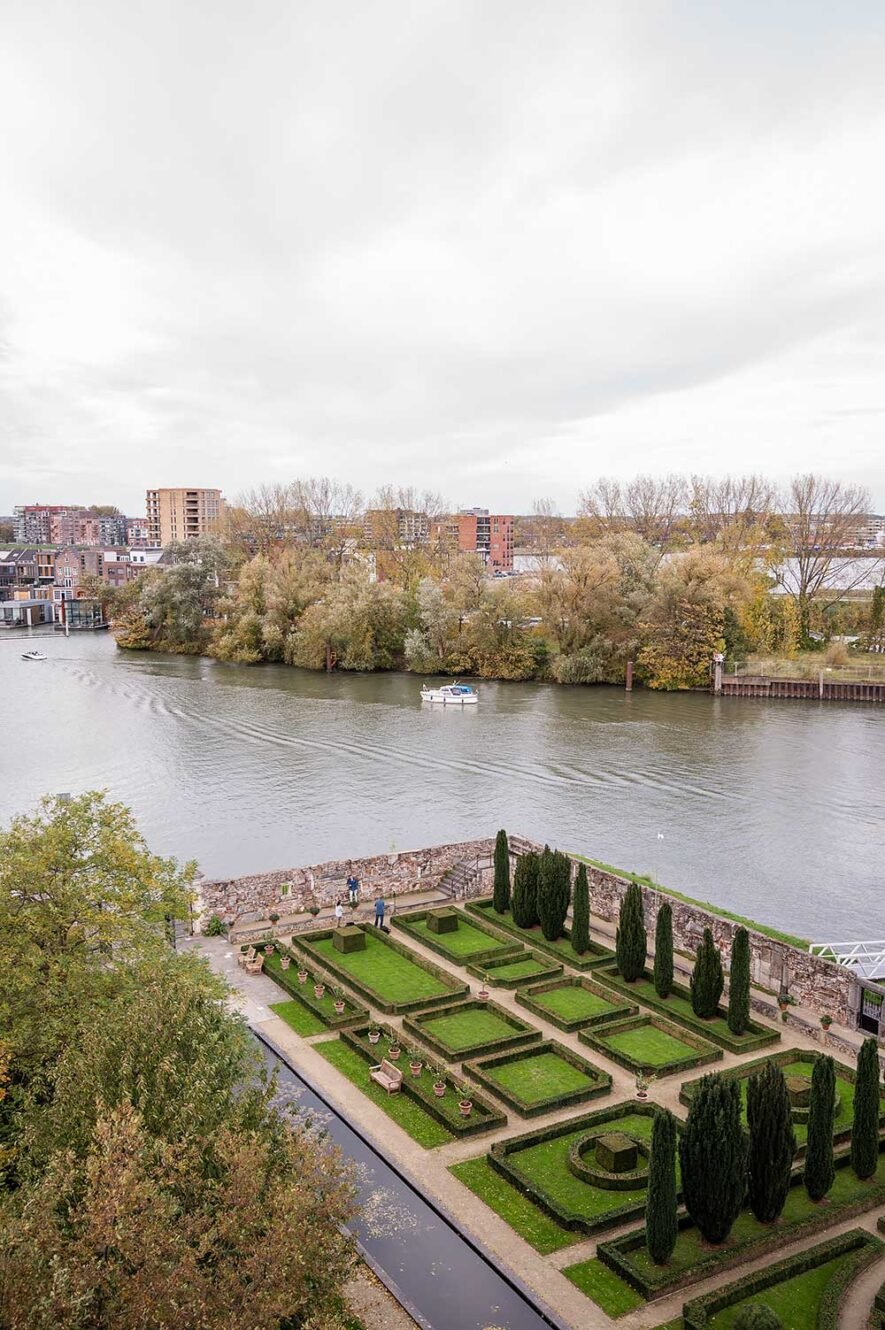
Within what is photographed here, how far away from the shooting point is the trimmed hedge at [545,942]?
1047 inches

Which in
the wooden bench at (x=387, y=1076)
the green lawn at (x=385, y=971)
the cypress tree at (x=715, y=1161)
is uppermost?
the cypress tree at (x=715, y=1161)

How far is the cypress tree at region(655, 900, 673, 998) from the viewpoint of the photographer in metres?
24.4

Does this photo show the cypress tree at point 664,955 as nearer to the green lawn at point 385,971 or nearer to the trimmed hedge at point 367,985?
the trimmed hedge at point 367,985

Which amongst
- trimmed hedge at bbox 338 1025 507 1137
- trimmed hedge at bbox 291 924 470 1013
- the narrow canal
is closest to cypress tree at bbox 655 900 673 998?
trimmed hedge at bbox 291 924 470 1013

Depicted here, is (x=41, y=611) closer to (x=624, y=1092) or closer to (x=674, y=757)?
(x=674, y=757)

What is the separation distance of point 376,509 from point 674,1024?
9205 centimetres

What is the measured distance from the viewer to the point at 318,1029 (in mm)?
22953

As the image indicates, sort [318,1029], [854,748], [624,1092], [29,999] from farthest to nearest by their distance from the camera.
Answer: [854,748] < [318,1029] < [624,1092] < [29,999]

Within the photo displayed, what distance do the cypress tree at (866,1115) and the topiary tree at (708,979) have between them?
18.0 feet

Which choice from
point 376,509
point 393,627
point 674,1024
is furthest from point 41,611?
point 674,1024

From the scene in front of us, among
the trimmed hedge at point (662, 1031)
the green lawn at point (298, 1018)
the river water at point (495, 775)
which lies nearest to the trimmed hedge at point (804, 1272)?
the trimmed hedge at point (662, 1031)

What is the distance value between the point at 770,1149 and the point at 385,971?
11871 millimetres

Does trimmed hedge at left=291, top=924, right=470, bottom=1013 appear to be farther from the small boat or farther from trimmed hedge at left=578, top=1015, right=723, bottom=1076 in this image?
the small boat

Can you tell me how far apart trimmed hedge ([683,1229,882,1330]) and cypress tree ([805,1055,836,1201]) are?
96 cm
